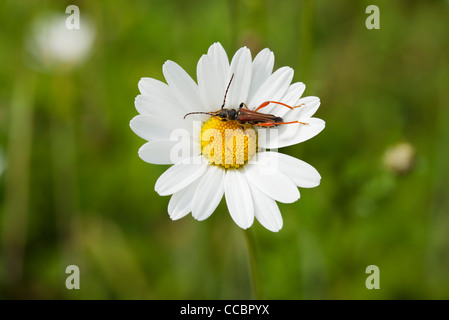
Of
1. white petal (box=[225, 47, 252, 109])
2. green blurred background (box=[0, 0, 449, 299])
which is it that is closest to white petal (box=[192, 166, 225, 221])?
white petal (box=[225, 47, 252, 109])

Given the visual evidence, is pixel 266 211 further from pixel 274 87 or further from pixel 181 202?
pixel 274 87

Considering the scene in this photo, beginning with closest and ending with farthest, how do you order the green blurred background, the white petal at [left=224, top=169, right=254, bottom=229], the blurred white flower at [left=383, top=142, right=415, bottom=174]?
the white petal at [left=224, top=169, right=254, bottom=229] < the blurred white flower at [left=383, top=142, right=415, bottom=174] < the green blurred background

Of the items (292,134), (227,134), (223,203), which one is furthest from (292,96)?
(223,203)

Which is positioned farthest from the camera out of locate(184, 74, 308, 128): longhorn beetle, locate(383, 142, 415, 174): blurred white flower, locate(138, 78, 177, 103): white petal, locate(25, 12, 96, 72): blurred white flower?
locate(25, 12, 96, 72): blurred white flower

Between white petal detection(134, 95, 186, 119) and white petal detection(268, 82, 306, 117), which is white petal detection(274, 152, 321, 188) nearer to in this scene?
white petal detection(268, 82, 306, 117)

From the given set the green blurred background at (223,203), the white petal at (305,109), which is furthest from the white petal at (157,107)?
the green blurred background at (223,203)

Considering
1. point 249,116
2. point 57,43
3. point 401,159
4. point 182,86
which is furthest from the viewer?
point 57,43
